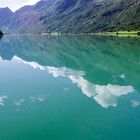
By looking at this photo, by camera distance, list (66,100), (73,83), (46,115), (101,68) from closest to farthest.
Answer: (46,115) → (66,100) → (73,83) → (101,68)

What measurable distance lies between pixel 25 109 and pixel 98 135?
9.12 m

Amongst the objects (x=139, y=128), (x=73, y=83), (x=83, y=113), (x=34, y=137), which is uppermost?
(x=73, y=83)

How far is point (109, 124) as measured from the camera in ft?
74.8

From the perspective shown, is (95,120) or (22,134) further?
(95,120)

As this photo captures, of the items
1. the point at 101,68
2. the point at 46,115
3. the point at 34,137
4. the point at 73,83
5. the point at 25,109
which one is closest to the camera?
the point at 34,137

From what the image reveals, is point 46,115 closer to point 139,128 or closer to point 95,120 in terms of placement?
point 95,120

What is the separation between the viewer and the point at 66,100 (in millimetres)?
31031

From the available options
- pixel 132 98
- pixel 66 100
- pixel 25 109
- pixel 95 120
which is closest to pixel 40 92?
pixel 66 100

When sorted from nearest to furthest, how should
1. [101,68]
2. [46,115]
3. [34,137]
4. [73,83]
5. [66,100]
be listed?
[34,137], [46,115], [66,100], [73,83], [101,68]

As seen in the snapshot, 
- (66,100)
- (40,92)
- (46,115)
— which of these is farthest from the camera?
(40,92)

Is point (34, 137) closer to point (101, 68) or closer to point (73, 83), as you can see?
point (73, 83)

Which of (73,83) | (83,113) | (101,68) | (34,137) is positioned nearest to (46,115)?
(83,113)

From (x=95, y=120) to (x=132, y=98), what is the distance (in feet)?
28.7

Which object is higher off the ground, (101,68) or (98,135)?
(101,68)
